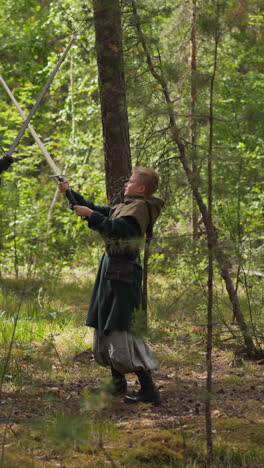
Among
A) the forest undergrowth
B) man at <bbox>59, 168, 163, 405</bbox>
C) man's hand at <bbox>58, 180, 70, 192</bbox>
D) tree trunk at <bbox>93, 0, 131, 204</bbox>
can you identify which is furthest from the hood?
tree trunk at <bbox>93, 0, 131, 204</bbox>

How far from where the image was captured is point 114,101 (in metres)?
5.91

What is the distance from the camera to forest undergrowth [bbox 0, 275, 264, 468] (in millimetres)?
3590

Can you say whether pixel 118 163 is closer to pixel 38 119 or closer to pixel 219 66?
pixel 219 66

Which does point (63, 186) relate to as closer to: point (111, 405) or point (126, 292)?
point (126, 292)

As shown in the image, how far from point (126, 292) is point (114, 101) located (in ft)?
6.49

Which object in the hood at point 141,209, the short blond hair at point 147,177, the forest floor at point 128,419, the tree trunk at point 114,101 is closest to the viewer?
the forest floor at point 128,419

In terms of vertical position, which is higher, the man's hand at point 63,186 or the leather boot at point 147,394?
the man's hand at point 63,186

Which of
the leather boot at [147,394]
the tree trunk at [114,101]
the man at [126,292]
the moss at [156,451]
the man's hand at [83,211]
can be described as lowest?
the moss at [156,451]

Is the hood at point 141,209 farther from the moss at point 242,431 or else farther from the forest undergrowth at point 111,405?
the moss at point 242,431

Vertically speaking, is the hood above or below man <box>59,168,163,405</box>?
above

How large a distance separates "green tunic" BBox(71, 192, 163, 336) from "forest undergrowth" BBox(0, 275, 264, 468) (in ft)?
1.08

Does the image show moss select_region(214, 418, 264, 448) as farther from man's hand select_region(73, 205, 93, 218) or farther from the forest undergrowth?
man's hand select_region(73, 205, 93, 218)

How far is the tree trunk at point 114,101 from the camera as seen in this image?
5.88 meters

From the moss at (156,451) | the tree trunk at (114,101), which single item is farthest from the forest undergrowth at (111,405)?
the tree trunk at (114,101)
